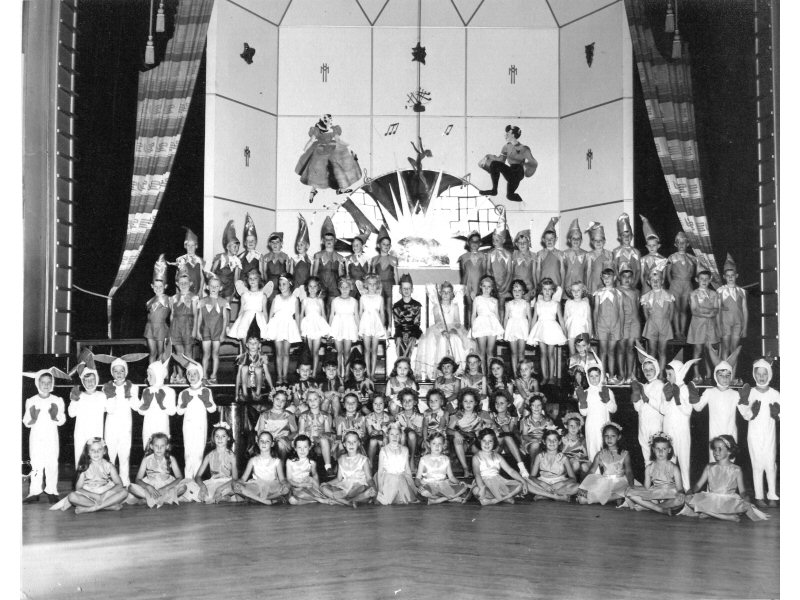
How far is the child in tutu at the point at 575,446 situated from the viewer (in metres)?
7.09

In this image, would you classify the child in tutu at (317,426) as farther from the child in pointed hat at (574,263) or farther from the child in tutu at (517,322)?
the child in pointed hat at (574,263)

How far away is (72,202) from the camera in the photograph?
8.97 metres

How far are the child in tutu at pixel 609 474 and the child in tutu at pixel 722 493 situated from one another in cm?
50

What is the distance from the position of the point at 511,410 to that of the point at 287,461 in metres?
1.96

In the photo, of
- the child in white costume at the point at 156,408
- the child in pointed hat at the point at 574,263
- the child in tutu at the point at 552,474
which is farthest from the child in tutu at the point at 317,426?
the child in pointed hat at the point at 574,263

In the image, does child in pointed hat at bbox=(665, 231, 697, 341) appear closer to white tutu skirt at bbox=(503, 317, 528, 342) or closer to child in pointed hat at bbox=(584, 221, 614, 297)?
child in pointed hat at bbox=(584, 221, 614, 297)

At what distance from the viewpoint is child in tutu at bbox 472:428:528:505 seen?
6.81 metres

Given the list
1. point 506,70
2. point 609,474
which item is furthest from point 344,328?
point 506,70

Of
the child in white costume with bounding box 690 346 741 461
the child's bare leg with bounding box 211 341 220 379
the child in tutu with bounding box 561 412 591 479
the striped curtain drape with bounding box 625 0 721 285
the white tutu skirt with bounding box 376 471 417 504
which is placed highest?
the striped curtain drape with bounding box 625 0 721 285

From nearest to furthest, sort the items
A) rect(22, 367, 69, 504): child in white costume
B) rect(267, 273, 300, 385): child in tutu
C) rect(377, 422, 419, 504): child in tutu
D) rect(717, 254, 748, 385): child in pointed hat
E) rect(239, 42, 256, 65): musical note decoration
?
rect(377, 422, 419, 504): child in tutu → rect(22, 367, 69, 504): child in white costume → rect(717, 254, 748, 385): child in pointed hat → rect(267, 273, 300, 385): child in tutu → rect(239, 42, 256, 65): musical note decoration

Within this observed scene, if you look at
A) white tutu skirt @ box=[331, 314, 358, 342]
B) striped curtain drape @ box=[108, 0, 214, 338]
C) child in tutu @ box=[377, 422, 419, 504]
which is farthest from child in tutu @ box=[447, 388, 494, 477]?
striped curtain drape @ box=[108, 0, 214, 338]

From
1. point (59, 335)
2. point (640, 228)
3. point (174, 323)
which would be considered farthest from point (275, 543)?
point (640, 228)

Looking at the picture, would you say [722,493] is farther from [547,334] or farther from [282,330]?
[282,330]

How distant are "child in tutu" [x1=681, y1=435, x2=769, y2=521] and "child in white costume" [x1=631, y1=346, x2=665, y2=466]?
2.43ft
